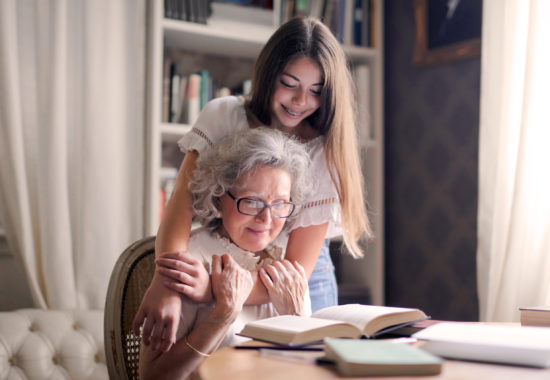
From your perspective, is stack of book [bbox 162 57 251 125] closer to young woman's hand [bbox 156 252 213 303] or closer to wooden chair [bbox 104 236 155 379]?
wooden chair [bbox 104 236 155 379]

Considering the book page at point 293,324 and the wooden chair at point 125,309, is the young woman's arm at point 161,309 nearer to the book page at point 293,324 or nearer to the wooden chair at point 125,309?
the book page at point 293,324

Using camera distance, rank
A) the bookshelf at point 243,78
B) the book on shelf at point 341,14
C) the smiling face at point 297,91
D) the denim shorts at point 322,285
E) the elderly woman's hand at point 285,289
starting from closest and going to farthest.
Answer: the elderly woman's hand at point 285,289 → the smiling face at point 297,91 → the denim shorts at point 322,285 → the bookshelf at point 243,78 → the book on shelf at point 341,14

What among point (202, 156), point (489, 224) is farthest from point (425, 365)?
point (489, 224)

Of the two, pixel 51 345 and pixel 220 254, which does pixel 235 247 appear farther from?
pixel 51 345

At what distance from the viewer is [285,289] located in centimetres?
129

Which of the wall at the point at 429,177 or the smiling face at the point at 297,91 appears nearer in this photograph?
the smiling face at the point at 297,91

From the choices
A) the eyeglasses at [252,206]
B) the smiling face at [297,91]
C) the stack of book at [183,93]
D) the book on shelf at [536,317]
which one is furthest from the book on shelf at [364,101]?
the book on shelf at [536,317]

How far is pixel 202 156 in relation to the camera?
4.71ft

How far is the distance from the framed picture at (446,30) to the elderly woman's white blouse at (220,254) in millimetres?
1608

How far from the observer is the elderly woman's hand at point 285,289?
1.28 metres

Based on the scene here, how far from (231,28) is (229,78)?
0.32m

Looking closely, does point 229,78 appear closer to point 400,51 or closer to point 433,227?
point 400,51

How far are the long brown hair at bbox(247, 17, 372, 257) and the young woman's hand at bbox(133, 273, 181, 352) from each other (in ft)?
1.94

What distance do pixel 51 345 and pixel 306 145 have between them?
3.77ft
